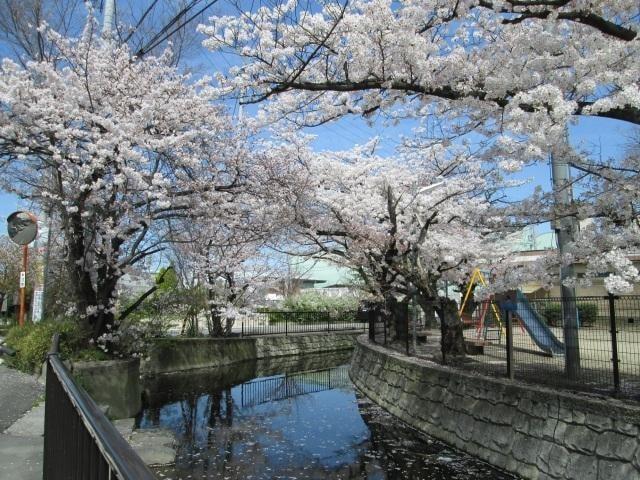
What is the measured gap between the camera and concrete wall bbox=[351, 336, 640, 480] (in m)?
5.88

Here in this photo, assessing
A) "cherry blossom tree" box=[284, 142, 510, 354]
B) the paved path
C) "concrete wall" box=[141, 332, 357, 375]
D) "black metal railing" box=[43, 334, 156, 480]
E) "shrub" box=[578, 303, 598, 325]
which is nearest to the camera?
"black metal railing" box=[43, 334, 156, 480]

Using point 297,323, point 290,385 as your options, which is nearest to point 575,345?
point 290,385

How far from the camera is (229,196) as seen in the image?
38.3ft

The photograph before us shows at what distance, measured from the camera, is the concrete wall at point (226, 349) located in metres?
17.5

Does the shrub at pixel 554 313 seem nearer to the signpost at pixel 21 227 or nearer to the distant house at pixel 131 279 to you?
the distant house at pixel 131 279

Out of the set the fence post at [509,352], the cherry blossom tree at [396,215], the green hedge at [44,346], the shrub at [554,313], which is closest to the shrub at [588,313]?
the shrub at [554,313]

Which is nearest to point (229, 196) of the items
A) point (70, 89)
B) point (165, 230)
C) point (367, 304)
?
point (165, 230)

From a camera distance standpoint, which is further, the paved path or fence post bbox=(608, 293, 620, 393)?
the paved path

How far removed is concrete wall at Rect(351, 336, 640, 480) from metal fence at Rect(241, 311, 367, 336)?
15849mm

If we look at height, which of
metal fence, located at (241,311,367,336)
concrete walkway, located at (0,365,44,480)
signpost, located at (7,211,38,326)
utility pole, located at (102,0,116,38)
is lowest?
concrete walkway, located at (0,365,44,480)

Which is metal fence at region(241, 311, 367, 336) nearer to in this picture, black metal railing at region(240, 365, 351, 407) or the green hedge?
black metal railing at region(240, 365, 351, 407)

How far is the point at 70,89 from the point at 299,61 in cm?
531

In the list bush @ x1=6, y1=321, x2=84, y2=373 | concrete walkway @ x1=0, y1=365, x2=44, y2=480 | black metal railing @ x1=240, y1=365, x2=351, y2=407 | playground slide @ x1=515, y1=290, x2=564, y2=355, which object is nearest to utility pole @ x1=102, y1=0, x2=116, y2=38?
bush @ x1=6, y1=321, x2=84, y2=373

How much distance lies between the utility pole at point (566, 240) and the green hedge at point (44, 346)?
27.1ft
